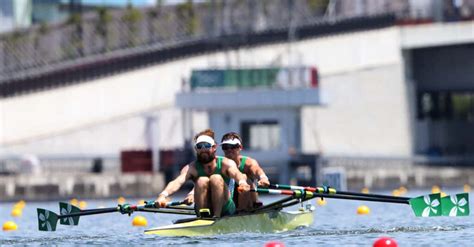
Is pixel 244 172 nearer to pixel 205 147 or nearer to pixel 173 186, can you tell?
pixel 205 147

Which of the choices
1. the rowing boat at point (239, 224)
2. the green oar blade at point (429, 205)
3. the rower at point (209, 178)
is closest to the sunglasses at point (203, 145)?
the rower at point (209, 178)

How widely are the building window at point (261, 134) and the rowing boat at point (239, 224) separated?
3027 centimetres

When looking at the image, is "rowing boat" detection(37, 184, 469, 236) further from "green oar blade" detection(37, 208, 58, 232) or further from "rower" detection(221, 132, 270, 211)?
"rower" detection(221, 132, 270, 211)

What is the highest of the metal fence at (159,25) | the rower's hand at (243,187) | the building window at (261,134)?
the metal fence at (159,25)

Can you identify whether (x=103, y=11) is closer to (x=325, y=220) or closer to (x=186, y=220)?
(x=325, y=220)

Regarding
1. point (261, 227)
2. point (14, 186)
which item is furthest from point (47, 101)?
point (261, 227)

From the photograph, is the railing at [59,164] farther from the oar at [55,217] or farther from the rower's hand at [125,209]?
the rower's hand at [125,209]

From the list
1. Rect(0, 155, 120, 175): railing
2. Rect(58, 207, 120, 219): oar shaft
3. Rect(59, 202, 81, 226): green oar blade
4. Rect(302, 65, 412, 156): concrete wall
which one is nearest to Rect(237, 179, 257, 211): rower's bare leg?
Rect(58, 207, 120, 219): oar shaft

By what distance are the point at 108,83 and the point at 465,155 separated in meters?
23.4

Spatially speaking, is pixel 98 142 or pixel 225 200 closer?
pixel 225 200

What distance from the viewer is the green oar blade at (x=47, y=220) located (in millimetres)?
29500

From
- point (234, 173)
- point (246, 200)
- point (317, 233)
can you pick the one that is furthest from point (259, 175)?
point (317, 233)

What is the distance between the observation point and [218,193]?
90.9ft

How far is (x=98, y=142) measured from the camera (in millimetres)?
66062
